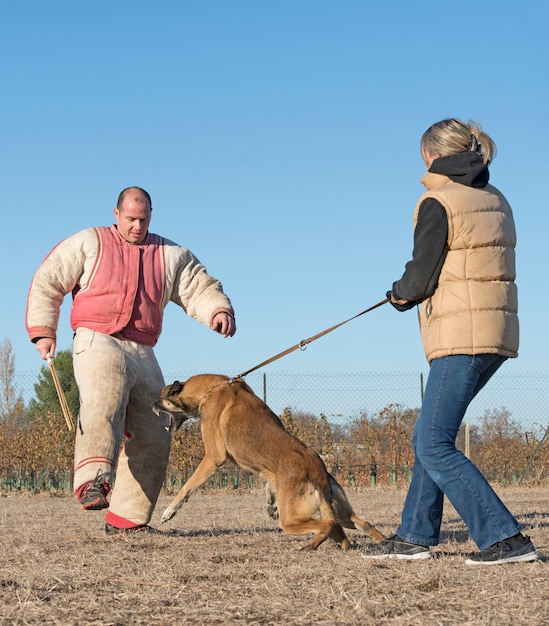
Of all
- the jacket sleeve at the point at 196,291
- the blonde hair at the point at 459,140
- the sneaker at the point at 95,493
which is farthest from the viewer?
the jacket sleeve at the point at 196,291

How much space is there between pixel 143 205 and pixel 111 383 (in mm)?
1338

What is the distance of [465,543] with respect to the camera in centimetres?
546

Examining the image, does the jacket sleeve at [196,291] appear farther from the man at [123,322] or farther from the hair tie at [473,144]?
the hair tie at [473,144]

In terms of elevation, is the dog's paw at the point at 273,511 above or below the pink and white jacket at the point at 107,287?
below

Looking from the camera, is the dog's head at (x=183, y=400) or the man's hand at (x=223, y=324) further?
the man's hand at (x=223, y=324)

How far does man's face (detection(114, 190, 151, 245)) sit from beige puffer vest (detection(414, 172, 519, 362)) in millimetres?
2514

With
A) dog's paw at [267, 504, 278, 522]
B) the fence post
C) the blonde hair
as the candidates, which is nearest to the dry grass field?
dog's paw at [267, 504, 278, 522]

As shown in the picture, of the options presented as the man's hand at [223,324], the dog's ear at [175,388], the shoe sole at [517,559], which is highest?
the man's hand at [223,324]

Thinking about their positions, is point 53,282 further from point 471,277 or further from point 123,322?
point 471,277

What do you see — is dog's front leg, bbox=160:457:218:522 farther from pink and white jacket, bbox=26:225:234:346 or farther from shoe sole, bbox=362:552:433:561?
shoe sole, bbox=362:552:433:561

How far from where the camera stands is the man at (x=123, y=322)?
19.5 ft

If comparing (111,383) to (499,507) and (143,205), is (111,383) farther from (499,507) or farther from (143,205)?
(499,507)

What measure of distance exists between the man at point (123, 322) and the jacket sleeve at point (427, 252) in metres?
2.18

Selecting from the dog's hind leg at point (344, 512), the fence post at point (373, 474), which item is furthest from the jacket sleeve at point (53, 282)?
the fence post at point (373, 474)
